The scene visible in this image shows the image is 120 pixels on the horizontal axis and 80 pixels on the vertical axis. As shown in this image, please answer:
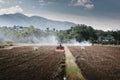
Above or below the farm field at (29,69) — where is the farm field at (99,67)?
below

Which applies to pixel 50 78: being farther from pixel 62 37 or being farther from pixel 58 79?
pixel 62 37

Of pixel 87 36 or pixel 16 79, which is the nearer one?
pixel 16 79

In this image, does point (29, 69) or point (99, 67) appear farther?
point (99, 67)

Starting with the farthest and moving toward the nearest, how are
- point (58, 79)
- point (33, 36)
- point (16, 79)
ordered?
1. point (33, 36)
2. point (58, 79)
3. point (16, 79)

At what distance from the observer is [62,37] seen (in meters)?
195

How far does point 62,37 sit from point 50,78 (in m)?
176

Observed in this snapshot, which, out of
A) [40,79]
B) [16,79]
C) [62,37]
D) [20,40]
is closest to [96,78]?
[40,79]

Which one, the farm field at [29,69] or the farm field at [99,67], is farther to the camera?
the farm field at [99,67]

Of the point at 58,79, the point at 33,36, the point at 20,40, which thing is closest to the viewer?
the point at 58,79

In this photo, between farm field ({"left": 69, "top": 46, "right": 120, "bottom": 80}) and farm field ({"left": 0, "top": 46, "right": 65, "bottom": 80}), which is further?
farm field ({"left": 69, "top": 46, "right": 120, "bottom": 80})

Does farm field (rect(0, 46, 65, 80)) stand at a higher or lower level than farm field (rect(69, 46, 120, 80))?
higher

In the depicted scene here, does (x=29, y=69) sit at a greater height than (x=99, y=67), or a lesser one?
greater

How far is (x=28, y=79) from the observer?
18422mm

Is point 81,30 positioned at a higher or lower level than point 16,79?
higher
